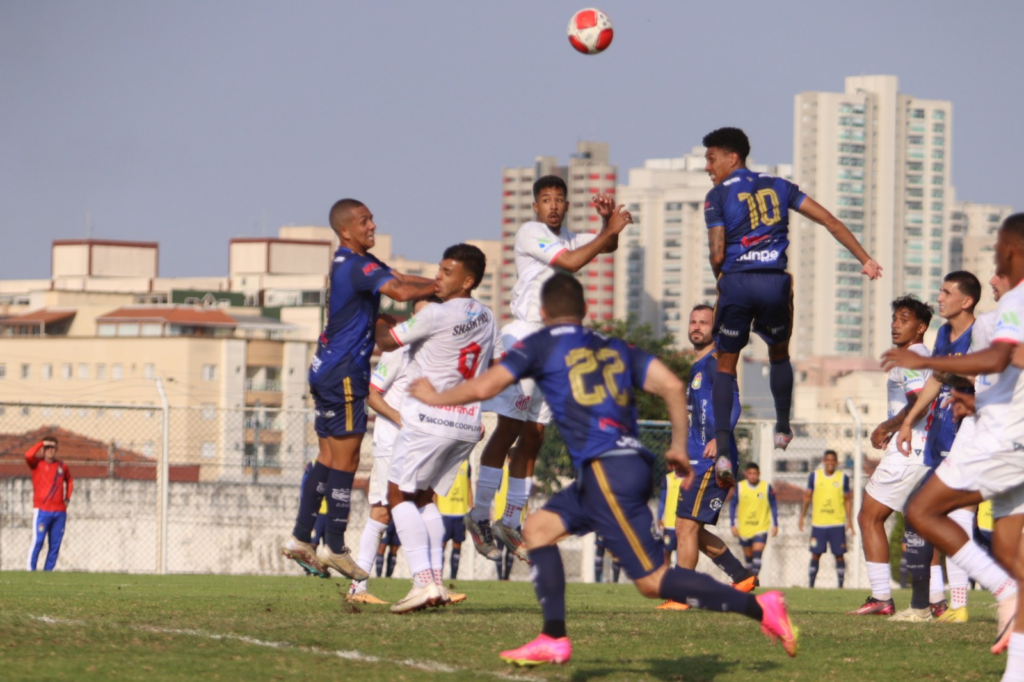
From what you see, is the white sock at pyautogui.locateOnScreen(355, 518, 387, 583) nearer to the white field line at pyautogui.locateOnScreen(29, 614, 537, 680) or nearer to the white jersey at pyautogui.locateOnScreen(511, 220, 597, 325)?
the white jersey at pyautogui.locateOnScreen(511, 220, 597, 325)

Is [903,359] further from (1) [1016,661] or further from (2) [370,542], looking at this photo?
(2) [370,542]

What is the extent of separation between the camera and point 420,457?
10.0 meters

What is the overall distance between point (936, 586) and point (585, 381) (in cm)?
669

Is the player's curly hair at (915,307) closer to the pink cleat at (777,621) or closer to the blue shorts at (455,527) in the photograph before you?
the pink cleat at (777,621)

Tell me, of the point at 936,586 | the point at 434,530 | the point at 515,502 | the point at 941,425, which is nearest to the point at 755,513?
the point at 936,586

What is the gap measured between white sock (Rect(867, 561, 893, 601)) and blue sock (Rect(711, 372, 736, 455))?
2.04 meters

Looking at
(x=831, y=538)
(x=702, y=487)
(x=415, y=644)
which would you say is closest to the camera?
(x=415, y=644)

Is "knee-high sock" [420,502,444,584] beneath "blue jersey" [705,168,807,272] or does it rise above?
beneath

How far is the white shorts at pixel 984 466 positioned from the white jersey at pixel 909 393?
3.94 m

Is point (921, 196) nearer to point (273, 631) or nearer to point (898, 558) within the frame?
point (898, 558)

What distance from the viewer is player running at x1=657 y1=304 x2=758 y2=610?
12.2 meters

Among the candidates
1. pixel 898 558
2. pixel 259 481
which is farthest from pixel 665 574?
pixel 898 558

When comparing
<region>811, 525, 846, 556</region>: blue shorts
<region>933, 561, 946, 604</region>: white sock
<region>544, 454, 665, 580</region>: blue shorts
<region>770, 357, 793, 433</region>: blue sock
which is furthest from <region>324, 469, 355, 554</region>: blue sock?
<region>811, 525, 846, 556</region>: blue shorts

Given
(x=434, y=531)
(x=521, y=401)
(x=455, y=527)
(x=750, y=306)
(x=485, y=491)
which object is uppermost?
(x=750, y=306)
